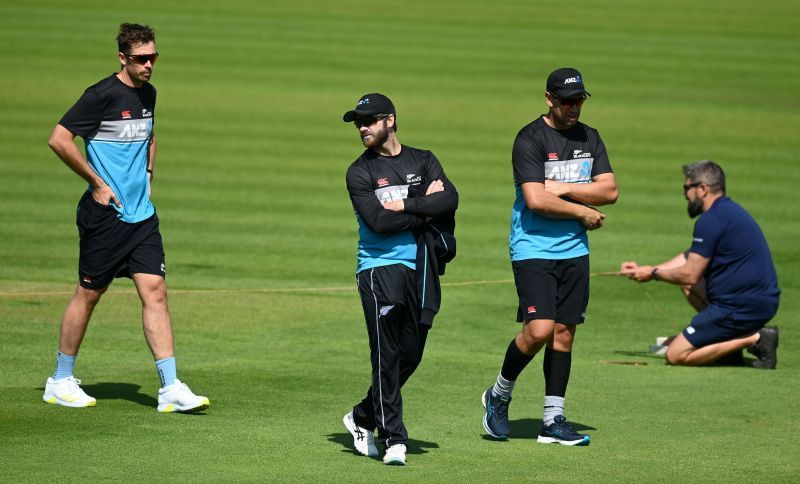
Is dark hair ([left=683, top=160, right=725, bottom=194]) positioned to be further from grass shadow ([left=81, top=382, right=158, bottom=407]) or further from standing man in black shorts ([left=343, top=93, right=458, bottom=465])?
grass shadow ([left=81, top=382, right=158, bottom=407])

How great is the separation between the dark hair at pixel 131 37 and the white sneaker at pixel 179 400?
2.21m

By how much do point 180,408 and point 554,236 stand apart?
2.63 metres

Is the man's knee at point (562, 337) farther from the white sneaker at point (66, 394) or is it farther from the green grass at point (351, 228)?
the white sneaker at point (66, 394)

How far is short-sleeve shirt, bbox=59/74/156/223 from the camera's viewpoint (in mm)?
8562

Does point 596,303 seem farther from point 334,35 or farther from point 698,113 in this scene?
point 334,35

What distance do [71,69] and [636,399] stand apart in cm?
1789

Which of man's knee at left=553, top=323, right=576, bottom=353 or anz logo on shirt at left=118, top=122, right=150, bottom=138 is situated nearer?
man's knee at left=553, top=323, right=576, bottom=353

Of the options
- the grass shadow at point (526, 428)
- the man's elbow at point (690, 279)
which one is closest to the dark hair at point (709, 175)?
the man's elbow at point (690, 279)

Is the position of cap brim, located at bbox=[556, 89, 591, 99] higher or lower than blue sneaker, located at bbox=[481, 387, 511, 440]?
higher

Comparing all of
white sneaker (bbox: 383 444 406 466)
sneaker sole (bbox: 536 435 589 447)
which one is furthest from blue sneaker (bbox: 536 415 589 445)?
white sneaker (bbox: 383 444 406 466)

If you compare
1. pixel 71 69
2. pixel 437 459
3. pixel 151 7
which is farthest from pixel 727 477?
pixel 151 7

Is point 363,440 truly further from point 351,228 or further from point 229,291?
point 351,228

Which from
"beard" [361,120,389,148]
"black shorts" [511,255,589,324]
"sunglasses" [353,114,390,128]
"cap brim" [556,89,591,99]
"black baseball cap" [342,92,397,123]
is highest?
"cap brim" [556,89,591,99]

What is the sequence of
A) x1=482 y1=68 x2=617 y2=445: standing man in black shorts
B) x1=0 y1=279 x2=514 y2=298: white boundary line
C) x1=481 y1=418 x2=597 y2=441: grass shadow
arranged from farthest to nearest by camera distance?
x1=0 y1=279 x2=514 y2=298: white boundary line < x1=481 y1=418 x2=597 y2=441: grass shadow < x1=482 y1=68 x2=617 y2=445: standing man in black shorts
